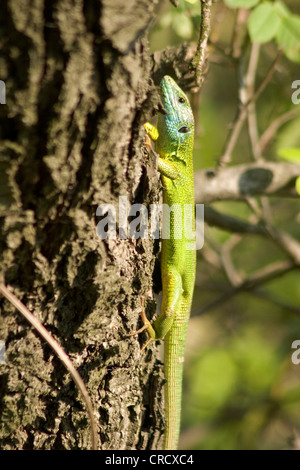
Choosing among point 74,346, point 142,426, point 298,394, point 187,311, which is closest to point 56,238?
point 74,346

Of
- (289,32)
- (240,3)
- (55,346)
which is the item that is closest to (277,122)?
(289,32)

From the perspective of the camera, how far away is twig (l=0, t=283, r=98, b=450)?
1.80 meters

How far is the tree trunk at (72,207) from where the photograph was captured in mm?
1535

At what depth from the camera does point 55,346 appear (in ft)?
6.31

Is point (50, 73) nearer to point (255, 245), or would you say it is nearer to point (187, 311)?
point (187, 311)

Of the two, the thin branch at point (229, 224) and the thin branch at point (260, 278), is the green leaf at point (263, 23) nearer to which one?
the thin branch at point (229, 224)

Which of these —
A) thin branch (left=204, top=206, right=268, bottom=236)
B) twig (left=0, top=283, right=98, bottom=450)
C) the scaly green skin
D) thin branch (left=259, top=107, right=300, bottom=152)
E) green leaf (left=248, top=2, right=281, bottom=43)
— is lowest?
twig (left=0, top=283, right=98, bottom=450)

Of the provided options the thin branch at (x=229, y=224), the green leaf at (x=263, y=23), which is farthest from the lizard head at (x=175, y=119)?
the thin branch at (x=229, y=224)

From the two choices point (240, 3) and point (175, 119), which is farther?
point (175, 119)

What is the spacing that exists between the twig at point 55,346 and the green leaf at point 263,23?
2.31 m

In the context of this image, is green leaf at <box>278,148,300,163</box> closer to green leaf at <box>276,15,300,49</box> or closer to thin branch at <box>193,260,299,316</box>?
green leaf at <box>276,15,300,49</box>

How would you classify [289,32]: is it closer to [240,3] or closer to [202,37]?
[240,3]

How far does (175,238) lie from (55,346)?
133cm

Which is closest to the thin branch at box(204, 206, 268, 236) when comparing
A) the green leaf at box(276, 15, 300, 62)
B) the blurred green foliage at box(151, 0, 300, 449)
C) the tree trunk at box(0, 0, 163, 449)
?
the blurred green foliage at box(151, 0, 300, 449)
